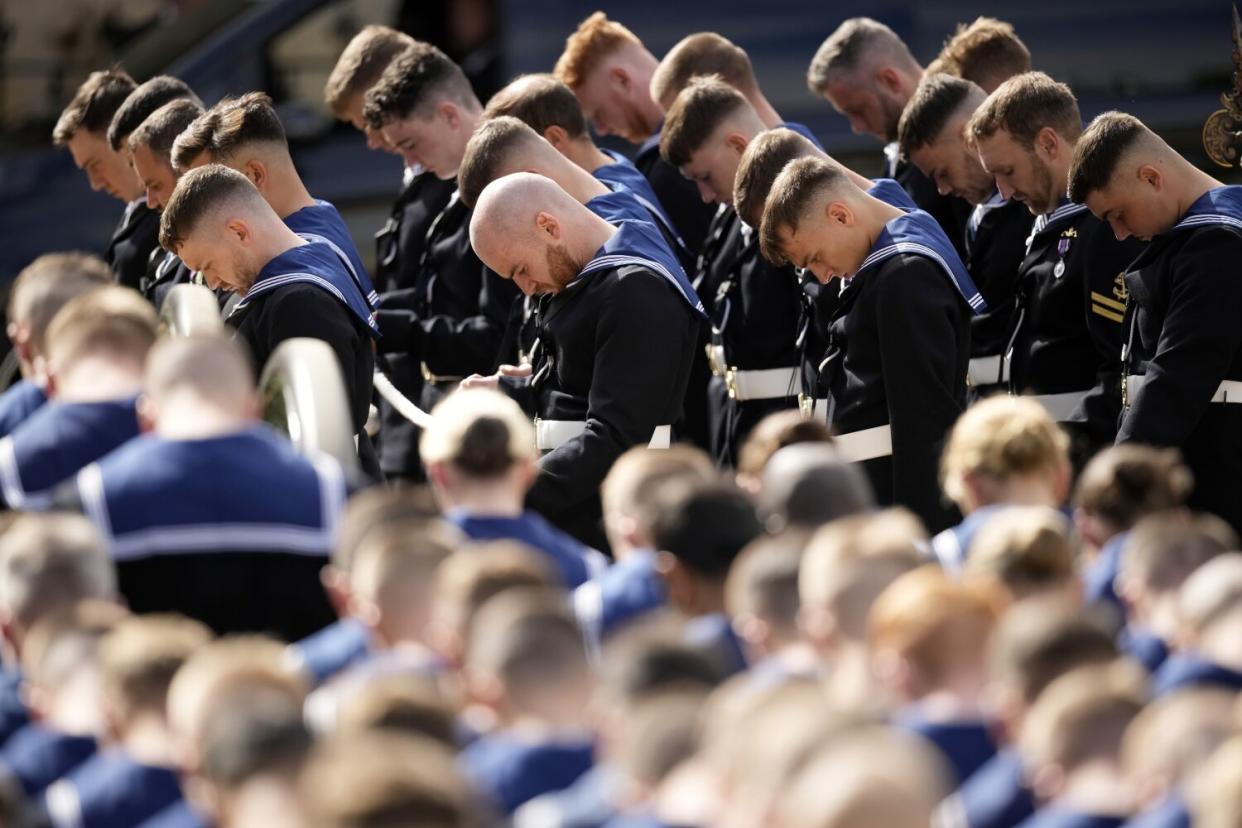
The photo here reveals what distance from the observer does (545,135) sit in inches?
265

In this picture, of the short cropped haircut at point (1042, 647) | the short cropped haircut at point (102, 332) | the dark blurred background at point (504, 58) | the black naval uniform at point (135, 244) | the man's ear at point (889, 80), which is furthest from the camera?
the dark blurred background at point (504, 58)

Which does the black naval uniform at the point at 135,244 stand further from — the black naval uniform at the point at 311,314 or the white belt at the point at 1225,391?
the white belt at the point at 1225,391

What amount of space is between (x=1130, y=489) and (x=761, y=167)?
1982 mm

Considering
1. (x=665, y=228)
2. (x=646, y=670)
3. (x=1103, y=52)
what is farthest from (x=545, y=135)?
(x=646, y=670)

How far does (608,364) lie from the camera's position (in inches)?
220

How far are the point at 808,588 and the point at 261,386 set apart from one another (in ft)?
6.52

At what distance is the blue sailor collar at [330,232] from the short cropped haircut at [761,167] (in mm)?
1040

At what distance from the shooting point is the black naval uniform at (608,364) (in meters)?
5.57

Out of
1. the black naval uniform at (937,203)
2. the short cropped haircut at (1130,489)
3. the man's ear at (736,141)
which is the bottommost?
the black naval uniform at (937,203)

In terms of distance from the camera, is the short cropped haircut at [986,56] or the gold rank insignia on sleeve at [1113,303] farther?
the short cropped haircut at [986,56]

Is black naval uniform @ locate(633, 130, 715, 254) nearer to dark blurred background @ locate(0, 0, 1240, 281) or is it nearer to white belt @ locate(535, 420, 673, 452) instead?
dark blurred background @ locate(0, 0, 1240, 281)

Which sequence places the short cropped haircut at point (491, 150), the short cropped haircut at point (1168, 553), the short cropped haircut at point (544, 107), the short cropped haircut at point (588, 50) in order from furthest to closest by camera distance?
1. the short cropped haircut at point (588, 50)
2. the short cropped haircut at point (544, 107)
3. the short cropped haircut at point (491, 150)
4. the short cropped haircut at point (1168, 553)

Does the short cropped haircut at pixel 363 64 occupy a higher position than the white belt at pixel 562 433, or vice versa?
the short cropped haircut at pixel 363 64

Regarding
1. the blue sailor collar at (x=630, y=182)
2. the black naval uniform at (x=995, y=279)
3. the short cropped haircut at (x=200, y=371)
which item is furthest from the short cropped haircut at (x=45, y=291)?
the black naval uniform at (x=995, y=279)
